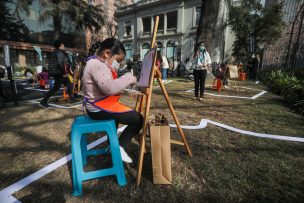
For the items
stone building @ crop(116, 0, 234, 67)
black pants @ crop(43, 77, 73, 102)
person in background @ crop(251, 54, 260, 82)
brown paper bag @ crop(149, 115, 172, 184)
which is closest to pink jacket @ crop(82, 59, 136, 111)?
brown paper bag @ crop(149, 115, 172, 184)

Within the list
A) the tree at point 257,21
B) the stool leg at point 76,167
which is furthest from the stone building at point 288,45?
the stool leg at point 76,167

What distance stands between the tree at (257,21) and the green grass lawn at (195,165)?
638 inches

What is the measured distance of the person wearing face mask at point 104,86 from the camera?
1.90 meters

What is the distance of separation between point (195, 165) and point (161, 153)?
2.05 ft

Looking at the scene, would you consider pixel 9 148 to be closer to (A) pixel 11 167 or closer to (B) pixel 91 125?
(A) pixel 11 167

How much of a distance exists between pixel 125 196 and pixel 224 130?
2.28 meters

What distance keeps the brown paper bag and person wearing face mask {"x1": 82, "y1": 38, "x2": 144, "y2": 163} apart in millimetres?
385

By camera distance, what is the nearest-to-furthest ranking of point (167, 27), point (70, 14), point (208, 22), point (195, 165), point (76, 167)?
point (76, 167) → point (195, 165) → point (208, 22) → point (70, 14) → point (167, 27)

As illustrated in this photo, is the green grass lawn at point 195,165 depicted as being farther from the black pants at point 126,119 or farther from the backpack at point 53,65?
the backpack at point 53,65

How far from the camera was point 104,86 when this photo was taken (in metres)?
1.87

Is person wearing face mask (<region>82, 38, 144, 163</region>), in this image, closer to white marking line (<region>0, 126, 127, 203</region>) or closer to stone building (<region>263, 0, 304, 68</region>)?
white marking line (<region>0, 126, 127, 203</region>)

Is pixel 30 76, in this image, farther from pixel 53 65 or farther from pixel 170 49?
pixel 170 49

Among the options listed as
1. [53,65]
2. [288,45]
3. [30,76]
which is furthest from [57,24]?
[288,45]

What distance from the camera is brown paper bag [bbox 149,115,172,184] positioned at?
182 cm
